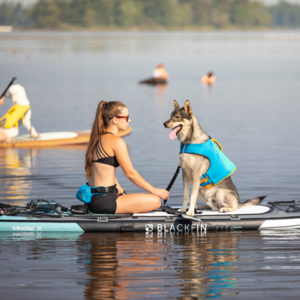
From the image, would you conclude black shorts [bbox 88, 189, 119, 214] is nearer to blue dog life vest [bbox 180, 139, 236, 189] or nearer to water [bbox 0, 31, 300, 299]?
water [bbox 0, 31, 300, 299]

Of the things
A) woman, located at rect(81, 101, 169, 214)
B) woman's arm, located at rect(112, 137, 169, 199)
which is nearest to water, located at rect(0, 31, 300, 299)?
woman, located at rect(81, 101, 169, 214)

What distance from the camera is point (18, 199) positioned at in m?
9.99

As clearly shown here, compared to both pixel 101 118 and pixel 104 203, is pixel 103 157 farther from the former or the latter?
pixel 104 203

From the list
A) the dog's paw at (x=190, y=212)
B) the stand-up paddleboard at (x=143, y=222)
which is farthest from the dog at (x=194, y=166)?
the stand-up paddleboard at (x=143, y=222)

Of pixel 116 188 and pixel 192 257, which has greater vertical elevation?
pixel 116 188

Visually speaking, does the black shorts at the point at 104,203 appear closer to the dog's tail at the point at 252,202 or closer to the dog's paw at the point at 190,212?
the dog's paw at the point at 190,212

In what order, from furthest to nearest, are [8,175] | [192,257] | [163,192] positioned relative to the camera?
[8,175]
[163,192]
[192,257]

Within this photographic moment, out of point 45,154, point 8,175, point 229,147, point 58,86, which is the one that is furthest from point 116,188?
point 58,86

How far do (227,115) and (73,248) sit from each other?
16801 mm

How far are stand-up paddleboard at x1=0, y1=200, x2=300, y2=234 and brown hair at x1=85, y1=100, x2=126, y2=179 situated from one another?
82 centimetres

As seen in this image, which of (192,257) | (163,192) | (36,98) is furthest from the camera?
(36,98)

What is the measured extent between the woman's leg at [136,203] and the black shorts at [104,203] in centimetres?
7

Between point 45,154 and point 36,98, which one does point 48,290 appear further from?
point 36,98

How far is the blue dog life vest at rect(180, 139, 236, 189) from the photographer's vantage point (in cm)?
768
